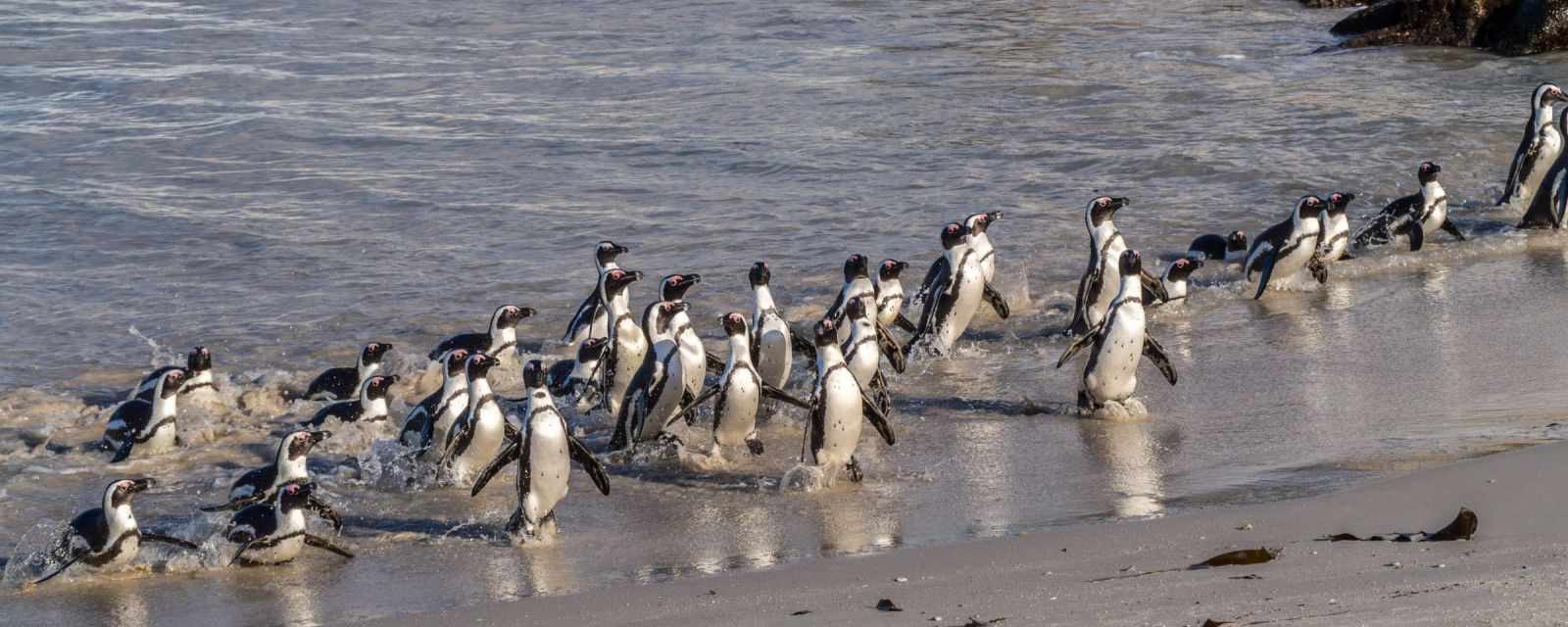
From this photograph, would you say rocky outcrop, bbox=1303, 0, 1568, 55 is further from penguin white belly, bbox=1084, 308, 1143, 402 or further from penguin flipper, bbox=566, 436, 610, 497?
penguin flipper, bbox=566, 436, 610, 497

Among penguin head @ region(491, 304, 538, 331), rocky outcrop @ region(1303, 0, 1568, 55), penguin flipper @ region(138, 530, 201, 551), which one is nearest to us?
penguin flipper @ region(138, 530, 201, 551)

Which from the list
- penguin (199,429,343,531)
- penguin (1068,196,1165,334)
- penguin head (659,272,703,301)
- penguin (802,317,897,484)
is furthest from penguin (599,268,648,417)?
penguin (1068,196,1165,334)

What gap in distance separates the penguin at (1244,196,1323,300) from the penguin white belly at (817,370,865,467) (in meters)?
3.95

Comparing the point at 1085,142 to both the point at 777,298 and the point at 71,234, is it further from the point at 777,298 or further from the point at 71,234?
the point at 71,234

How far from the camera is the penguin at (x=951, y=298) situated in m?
9.91

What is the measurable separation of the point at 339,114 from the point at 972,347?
10.5 metres

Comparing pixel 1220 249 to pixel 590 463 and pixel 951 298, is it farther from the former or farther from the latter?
pixel 590 463

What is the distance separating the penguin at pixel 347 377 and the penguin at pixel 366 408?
618 millimetres

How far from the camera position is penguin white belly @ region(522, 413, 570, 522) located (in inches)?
277

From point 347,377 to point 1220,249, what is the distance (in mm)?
5488

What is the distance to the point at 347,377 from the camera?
382 inches

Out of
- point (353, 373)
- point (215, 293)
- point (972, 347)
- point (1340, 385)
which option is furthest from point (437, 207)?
point (1340, 385)

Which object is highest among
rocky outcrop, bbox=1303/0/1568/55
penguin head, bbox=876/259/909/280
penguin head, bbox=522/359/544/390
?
rocky outcrop, bbox=1303/0/1568/55

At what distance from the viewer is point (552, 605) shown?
5973 mm
